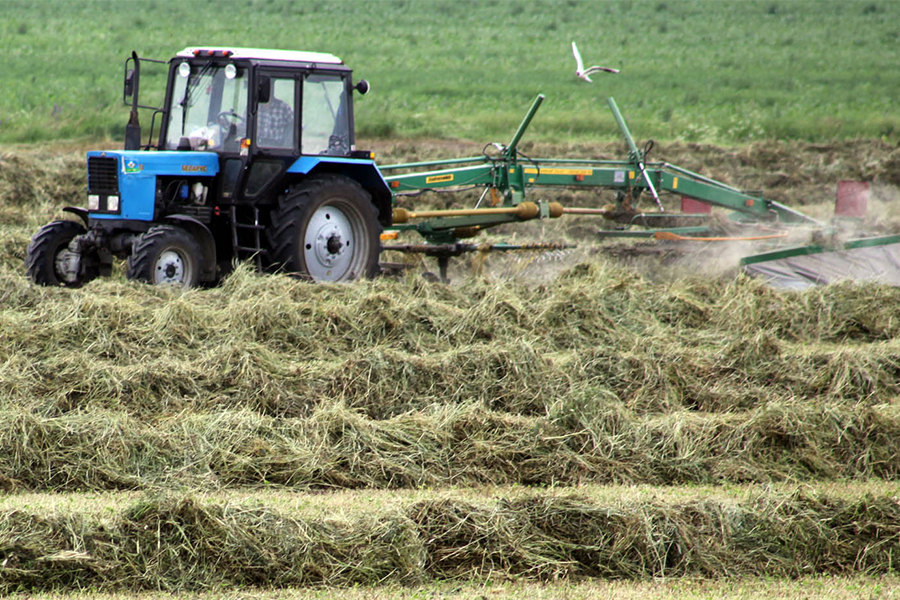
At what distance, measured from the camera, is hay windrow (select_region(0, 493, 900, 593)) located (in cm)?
457

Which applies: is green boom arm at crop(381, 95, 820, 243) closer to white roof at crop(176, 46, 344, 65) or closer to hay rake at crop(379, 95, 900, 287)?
hay rake at crop(379, 95, 900, 287)

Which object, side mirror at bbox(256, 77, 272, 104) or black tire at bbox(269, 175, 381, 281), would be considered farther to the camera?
black tire at bbox(269, 175, 381, 281)

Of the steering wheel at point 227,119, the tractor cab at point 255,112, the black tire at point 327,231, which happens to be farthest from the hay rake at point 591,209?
the steering wheel at point 227,119

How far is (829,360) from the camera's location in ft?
25.6

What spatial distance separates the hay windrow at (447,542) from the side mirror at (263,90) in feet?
15.8

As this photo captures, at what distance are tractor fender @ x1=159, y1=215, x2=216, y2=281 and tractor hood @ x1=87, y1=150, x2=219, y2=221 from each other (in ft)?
0.84


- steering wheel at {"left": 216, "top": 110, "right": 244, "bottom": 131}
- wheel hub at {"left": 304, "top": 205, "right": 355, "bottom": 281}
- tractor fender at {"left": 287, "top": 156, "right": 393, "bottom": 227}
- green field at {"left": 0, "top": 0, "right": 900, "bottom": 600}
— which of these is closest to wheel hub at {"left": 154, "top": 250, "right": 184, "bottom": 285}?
green field at {"left": 0, "top": 0, "right": 900, "bottom": 600}

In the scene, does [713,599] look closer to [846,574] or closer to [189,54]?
[846,574]

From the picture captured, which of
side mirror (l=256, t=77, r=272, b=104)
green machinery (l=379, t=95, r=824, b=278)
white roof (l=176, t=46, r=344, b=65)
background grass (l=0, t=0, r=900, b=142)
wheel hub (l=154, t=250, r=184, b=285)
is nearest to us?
wheel hub (l=154, t=250, r=184, b=285)

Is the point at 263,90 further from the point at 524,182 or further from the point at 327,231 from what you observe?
the point at 524,182

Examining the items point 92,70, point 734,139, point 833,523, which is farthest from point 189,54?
point 92,70

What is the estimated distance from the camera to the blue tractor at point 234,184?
9.00m

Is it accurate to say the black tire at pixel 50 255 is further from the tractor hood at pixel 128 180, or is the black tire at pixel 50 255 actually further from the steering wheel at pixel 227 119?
the steering wheel at pixel 227 119

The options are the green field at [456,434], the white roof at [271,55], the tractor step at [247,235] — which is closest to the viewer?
the green field at [456,434]
